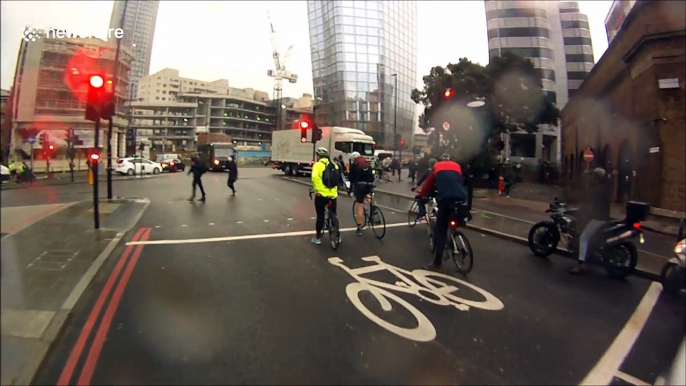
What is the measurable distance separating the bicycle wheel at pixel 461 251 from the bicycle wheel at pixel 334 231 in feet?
6.61

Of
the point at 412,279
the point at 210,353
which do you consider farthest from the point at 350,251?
the point at 210,353

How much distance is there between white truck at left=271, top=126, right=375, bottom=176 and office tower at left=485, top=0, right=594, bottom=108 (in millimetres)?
10529

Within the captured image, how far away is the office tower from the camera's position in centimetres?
1073

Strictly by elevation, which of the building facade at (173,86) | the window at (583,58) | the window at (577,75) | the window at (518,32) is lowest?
the window at (577,75)

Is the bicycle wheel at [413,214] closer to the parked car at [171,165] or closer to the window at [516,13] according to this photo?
the window at [516,13]

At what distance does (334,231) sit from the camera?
7305 millimetres

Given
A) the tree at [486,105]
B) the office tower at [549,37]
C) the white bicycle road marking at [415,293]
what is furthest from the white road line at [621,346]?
the tree at [486,105]

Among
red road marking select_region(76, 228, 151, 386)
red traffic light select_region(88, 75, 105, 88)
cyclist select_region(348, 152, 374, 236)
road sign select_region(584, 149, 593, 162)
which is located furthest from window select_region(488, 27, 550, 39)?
red road marking select_region(76, 228, 151, 386)

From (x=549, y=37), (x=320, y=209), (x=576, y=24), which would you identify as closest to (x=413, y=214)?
(x=320, y=209)

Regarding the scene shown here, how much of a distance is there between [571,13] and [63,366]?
1309 cm

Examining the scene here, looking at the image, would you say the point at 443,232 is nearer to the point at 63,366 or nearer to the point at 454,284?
the point at 454,284

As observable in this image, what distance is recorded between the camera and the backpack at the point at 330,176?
7.26 m

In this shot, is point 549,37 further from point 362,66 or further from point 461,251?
point 362,66

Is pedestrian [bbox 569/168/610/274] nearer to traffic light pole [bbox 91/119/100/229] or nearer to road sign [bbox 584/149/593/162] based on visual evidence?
road sign [bbox 584/149/593/162]
